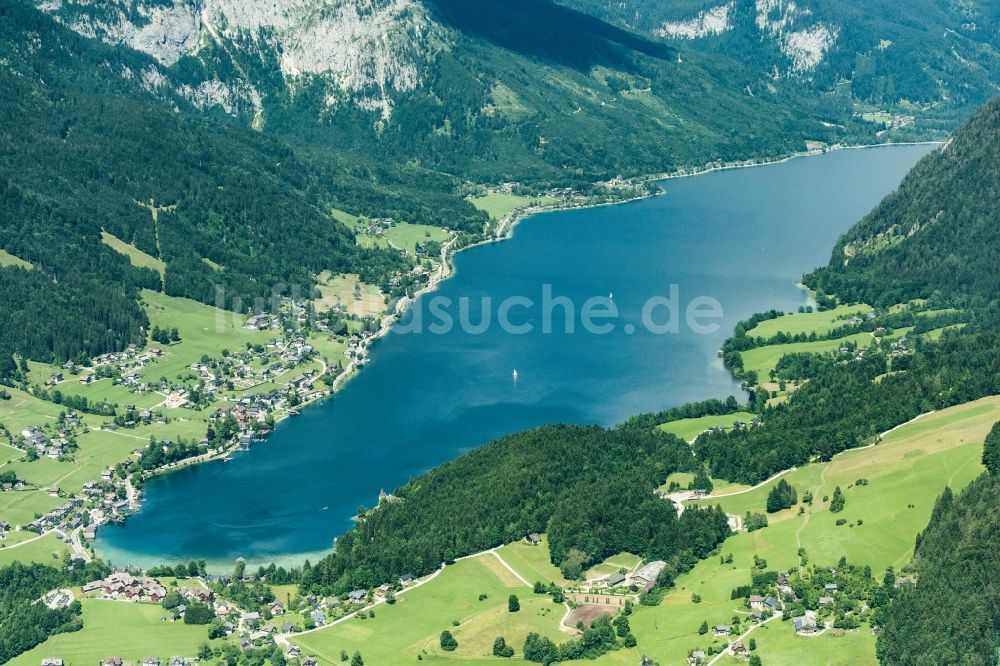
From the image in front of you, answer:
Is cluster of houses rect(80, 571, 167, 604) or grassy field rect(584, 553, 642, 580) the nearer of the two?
cluster of houses rect(80, 571, 167, 604)

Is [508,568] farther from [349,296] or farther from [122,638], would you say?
[349,296]

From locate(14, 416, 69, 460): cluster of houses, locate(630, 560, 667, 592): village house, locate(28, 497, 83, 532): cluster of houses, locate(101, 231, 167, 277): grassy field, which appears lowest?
locate(630, 560, 667, 592): village house

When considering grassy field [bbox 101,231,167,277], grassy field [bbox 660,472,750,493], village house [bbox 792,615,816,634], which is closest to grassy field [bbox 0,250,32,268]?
grassy field [bbox 101,231,167,277]

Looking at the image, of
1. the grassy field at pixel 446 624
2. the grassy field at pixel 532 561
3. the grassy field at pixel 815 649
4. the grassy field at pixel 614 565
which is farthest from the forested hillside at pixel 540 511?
the grassy field at pixel 815 649

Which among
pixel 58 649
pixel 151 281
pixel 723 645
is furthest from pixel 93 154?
pixel 723 645

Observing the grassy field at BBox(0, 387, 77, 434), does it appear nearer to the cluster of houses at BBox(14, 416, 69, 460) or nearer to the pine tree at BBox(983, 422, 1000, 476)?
the cluster of houses at BBox(14, 416, 69, 460)

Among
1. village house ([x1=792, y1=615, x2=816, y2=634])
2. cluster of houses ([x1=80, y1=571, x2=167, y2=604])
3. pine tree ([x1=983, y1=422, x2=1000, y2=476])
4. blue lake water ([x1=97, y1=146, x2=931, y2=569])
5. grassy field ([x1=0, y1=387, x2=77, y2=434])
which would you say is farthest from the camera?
grassy field ([x1=0, y1=387, x2=77, y2=434])

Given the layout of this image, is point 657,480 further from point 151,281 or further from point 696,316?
point 151,281
